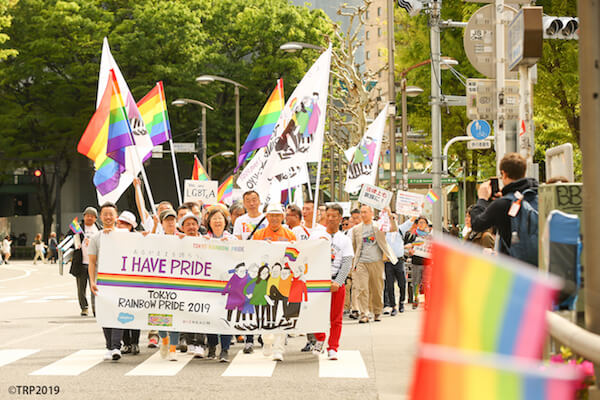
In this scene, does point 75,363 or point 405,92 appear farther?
point 405,92

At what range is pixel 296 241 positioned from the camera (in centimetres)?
1107

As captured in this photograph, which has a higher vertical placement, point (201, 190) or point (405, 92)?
point (405, 92)

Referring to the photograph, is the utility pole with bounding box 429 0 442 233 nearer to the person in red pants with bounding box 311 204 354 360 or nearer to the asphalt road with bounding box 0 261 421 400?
the asphalt road with bounding box 0 261 421 400

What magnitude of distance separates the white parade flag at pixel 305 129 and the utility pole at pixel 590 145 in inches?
322

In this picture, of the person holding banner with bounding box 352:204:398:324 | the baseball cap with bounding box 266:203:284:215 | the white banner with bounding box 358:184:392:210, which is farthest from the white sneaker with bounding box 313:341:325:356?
the white banner with bounding box 358:184:392:210

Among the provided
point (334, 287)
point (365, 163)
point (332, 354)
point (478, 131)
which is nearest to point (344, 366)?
point (332, 354)

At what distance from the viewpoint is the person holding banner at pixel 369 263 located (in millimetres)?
15656

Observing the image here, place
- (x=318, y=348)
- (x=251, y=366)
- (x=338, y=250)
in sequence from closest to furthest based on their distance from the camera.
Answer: (x=251, y=366) < (x=318, y=348) < (x=338, y=250)

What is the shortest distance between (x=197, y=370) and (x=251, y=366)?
2.07 ft

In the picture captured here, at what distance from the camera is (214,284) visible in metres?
11.0

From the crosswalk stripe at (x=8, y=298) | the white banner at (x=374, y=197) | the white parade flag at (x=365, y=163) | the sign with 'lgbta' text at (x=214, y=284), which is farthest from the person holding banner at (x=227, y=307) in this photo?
the crosswalk stripe at (x=8, y=298)

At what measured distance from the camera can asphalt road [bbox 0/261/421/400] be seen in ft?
27.8

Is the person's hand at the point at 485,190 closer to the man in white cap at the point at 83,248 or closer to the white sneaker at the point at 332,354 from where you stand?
the white sneaker at the point at 332,354

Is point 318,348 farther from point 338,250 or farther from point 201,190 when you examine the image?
point 201,190
